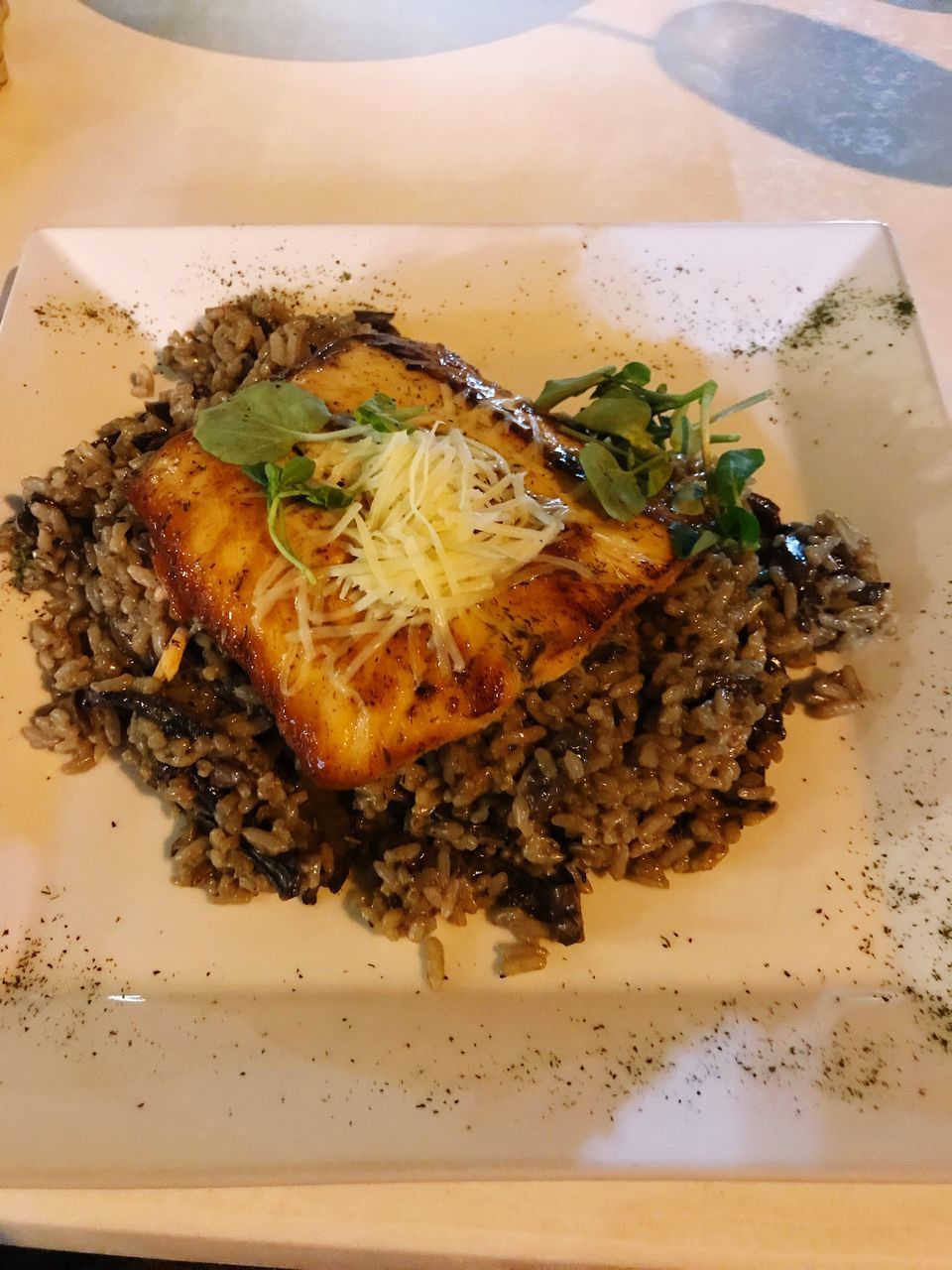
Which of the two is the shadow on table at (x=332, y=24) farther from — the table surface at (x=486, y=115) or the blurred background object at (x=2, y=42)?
the blurred background object at (x=2, y=42)

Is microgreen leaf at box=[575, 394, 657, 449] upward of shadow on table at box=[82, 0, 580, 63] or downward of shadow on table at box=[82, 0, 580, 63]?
Answer: downward

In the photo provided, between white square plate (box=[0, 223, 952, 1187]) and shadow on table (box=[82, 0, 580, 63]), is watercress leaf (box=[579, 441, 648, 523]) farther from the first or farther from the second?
shadow on table (box=[82, 0, 580, 63])

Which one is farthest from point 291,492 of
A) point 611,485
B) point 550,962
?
point 550,962

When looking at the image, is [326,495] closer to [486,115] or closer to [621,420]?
[621,420]

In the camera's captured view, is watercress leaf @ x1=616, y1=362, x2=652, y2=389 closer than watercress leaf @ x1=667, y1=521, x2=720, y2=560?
No

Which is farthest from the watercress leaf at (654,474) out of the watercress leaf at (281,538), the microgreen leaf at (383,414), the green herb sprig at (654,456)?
the watercress leaf at (281,538)

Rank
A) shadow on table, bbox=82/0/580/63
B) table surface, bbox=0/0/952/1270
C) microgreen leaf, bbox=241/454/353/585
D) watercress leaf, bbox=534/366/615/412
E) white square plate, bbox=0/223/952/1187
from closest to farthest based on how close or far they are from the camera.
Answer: white square plate, bbox=0/223/952/1187
microgreen leaf, bbox=241/454/353/585
watercress leaf, bbox=534/366/615/412
table surface, bbox=0/0/952/1270
shadow on table, bbox=82/0/580/63

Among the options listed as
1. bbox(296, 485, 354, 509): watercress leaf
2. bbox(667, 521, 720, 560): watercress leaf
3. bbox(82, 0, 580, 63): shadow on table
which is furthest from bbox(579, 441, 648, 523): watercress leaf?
bbox(82, 0, 580, 63): shadow on table

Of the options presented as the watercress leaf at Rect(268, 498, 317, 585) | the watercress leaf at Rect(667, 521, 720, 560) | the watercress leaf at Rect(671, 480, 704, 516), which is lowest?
the watercress leaf at Rect(667, 521, 720, 560)
